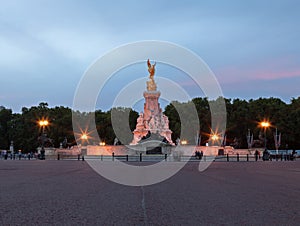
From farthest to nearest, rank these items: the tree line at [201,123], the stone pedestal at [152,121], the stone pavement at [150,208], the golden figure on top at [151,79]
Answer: the tree line at [201,123]
the golden figure on top at [151,79]
the stone pedestal at [152,121]
the stone pavement at [150,208]

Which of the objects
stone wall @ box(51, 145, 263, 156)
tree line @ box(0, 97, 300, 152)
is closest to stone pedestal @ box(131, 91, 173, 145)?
stone wall @ box(51, 145, 263, 156)

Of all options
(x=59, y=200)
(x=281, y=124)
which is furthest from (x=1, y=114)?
(x=59, y=200)

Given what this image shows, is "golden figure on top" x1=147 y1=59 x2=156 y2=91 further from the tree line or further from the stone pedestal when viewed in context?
the tree line

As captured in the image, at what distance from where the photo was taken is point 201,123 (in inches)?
4003

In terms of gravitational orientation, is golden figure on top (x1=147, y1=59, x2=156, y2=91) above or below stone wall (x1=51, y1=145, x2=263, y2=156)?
above

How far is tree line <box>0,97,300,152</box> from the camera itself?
86.9 m

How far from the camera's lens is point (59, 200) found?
11.0m

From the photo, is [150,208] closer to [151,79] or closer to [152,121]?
[152,121]

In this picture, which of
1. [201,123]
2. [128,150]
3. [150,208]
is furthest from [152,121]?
[150,208]

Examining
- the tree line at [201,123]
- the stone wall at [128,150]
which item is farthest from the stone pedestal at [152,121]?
the tree line at [201,123]

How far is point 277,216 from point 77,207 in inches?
171

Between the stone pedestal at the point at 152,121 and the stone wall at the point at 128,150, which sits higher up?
the stone pedestal at the point at 152,121

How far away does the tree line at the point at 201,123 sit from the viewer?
86.9 m

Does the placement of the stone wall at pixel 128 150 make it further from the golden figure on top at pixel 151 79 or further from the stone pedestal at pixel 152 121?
the golden figure on top at pixel 151 79
